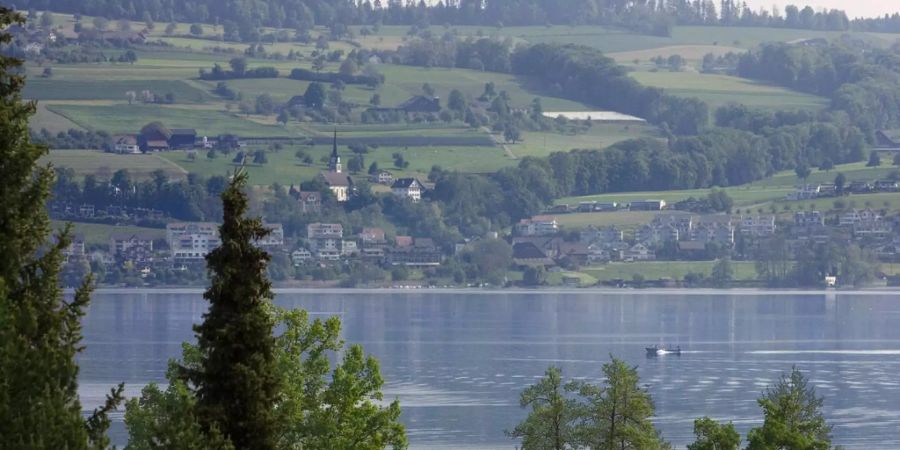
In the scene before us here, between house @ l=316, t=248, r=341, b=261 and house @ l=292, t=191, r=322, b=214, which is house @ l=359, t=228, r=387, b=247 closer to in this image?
house @ l=316, t=248, r=341, b=261

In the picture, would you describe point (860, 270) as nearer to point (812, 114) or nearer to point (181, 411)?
point (812, 114)

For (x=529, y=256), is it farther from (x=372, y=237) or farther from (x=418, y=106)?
(x=418, y=106)

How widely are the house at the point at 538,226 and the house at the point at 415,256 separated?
709cm

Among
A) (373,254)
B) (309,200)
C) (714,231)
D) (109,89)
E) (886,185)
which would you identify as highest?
(109,89)

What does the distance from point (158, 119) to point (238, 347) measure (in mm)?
148433

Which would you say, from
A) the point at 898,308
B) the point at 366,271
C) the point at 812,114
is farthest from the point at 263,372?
the point at 812,114

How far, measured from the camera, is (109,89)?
16800cm

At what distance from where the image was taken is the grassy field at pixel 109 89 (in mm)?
162125

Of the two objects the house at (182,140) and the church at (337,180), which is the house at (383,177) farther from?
the house at (182,140)

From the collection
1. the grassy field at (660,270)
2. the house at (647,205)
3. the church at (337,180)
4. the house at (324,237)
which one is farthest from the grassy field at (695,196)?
the house at (324,237)

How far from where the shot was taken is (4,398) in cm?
1065

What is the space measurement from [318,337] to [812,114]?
17132 centimetres

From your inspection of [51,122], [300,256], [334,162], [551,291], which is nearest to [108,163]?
[51,122]

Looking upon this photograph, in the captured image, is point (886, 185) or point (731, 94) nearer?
point (886, 185)
